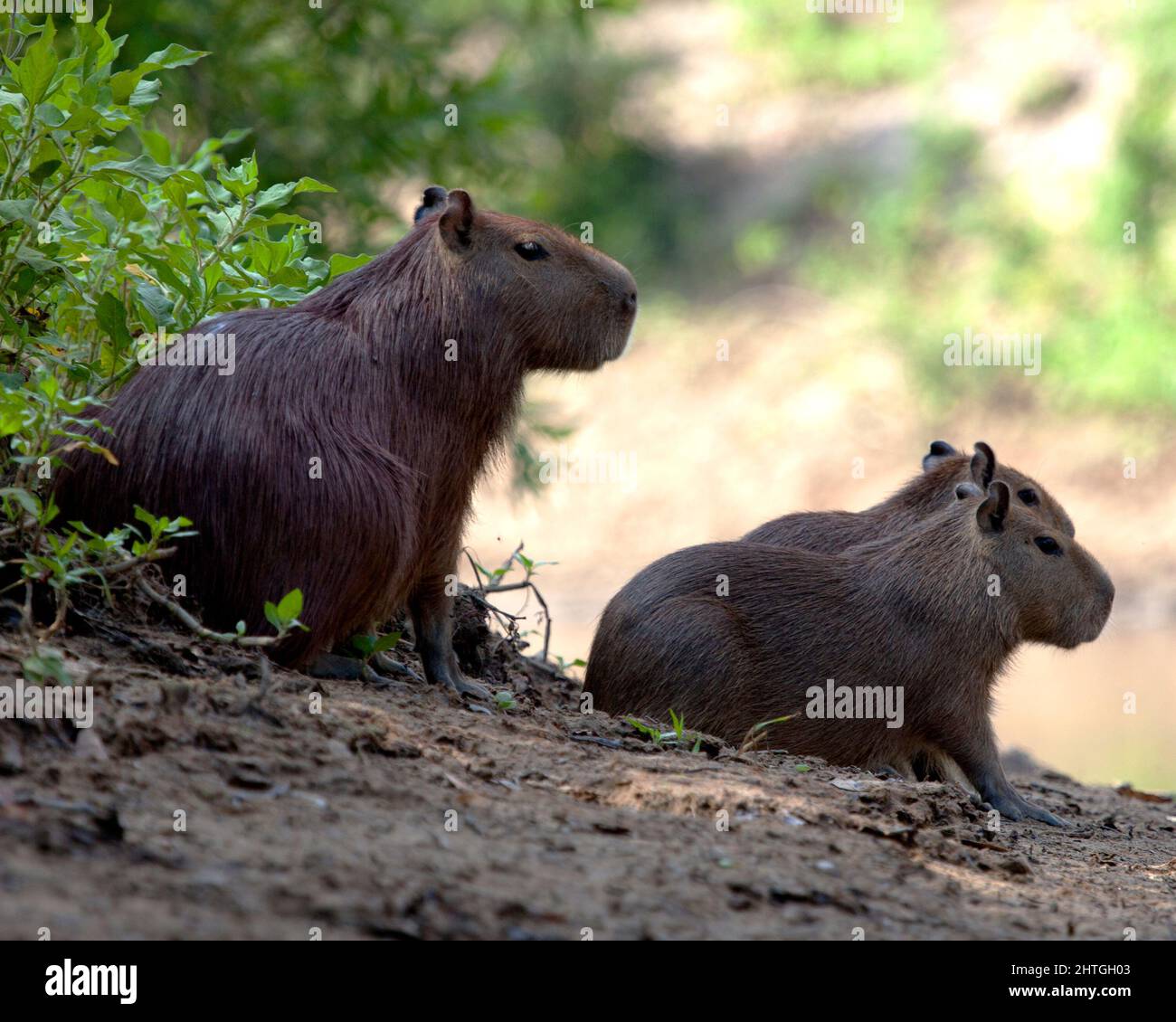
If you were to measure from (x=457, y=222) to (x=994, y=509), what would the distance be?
7.31 ft

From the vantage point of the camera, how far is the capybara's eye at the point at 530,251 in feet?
15.1

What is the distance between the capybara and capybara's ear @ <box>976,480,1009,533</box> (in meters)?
0.36

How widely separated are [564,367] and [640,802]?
1680mm

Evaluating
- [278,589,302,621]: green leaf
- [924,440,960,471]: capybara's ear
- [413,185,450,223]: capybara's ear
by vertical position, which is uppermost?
[413,185,450,223]: capybara's ear

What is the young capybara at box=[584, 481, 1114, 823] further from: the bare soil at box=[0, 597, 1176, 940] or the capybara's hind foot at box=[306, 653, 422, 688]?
the capybara's hind foot at box=[306, 653, 422, 688]

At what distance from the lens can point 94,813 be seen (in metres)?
2.64

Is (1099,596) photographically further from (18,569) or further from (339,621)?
(18,569)

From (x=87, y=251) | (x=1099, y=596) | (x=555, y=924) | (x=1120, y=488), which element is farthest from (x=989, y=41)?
(x=555, y=924)

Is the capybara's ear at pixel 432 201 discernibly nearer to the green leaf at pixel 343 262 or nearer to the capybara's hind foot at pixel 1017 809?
the green leaf at pixel 343 262

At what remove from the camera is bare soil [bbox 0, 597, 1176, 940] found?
98.7 inches

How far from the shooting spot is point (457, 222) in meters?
4.50

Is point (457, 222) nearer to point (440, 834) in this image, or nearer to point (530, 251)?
point (530, 251)

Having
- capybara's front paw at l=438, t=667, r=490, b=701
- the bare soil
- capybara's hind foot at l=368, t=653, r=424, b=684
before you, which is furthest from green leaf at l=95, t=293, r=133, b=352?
capybara's front paw at l=438, t=667, r=490, b=701

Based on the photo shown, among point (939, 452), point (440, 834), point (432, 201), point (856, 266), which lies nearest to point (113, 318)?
point (432, 201)
